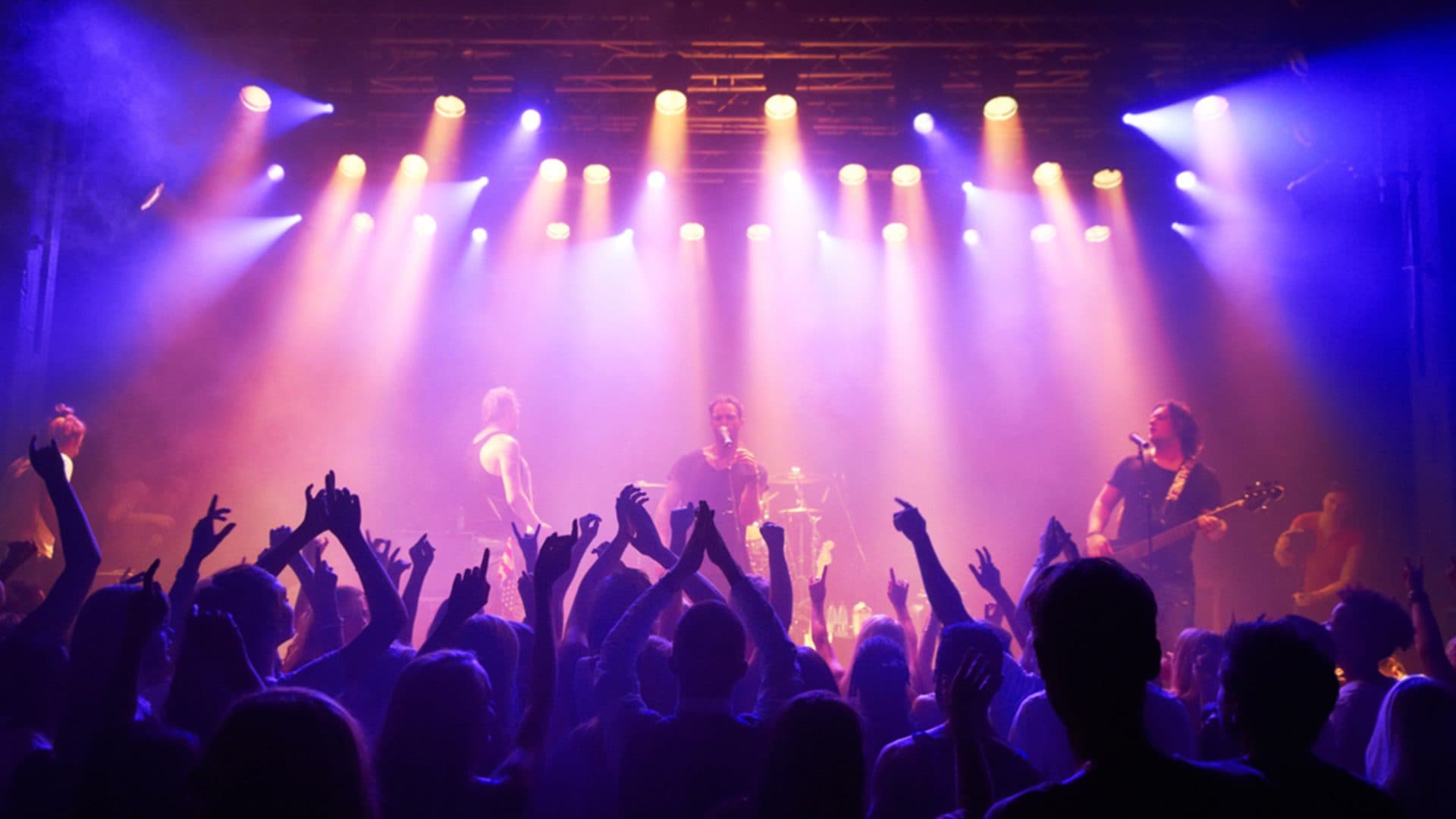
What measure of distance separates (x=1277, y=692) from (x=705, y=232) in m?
10.9

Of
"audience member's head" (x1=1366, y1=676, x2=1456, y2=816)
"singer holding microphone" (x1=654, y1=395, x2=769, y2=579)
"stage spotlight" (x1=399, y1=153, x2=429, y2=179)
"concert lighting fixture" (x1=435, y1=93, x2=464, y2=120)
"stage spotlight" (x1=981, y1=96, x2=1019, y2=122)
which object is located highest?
"concert lighting fixture" (x1=435, y1=93, x2=464, y2=120)

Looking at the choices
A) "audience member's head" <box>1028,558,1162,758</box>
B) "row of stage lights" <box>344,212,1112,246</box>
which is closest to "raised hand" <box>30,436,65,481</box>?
"audience member's head" <box>1028,558,1162,758</box>

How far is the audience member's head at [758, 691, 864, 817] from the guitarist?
6.26 m

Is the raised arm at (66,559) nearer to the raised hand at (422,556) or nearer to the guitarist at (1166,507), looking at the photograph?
the raised hand at (422,556)

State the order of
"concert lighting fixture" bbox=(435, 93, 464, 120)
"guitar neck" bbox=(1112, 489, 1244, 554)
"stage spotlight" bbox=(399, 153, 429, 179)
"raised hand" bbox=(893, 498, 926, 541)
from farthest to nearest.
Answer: "stage spotlight" bbox=(399, 153, 429, 179)
"concert lighting fixture" bbox=(435, 93, 464, 120)
"guitar neck" bbox=(1112, 489, 1244, 554)
"raised hand" bbox=(893, 498, 926, 541)

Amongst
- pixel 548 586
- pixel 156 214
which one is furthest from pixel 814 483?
pixel 548 586

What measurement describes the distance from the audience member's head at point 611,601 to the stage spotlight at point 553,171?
25.3ft

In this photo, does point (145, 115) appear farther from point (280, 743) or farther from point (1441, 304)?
point (1441, 304)

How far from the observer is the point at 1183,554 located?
7.70 m

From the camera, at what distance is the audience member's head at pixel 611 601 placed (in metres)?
3.21

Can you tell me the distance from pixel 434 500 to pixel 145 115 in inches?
222

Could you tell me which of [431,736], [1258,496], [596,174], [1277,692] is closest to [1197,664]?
[1277,692]

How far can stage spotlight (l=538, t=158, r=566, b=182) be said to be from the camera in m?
10.3

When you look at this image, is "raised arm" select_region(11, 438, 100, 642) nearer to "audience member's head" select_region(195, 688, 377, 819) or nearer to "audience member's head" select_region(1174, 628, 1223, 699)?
"audience member's head" select_region(195, 688, 377, 819)
